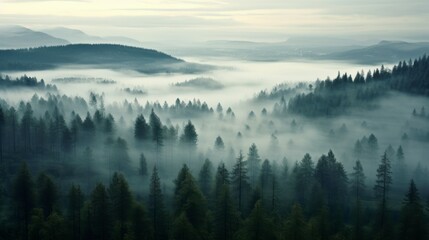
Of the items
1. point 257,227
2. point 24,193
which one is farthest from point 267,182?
point 24,193

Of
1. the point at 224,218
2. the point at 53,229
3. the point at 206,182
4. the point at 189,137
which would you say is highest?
the point at 189,137

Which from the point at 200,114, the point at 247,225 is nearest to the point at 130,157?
the point at 247,225

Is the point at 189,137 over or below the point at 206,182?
over

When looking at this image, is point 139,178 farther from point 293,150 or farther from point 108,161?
point 293,150

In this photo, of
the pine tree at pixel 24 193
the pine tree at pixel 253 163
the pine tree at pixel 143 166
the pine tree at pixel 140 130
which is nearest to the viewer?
the pine tree at pixel 24 193

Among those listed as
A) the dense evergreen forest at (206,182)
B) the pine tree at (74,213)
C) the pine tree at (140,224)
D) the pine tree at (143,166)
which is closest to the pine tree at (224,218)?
the dense evergreen forest at (206,182)

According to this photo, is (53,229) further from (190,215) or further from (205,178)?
(205,178)

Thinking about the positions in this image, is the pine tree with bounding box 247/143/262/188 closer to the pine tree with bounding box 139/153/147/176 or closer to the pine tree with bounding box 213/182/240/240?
the pine tree with bounding box 139/153/147/176

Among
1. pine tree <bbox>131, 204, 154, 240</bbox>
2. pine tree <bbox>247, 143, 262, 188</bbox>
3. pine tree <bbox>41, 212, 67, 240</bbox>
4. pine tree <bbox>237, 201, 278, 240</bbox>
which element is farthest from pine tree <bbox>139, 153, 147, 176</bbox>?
pine tree <bbox>237, 201, 278, 240</bbox>

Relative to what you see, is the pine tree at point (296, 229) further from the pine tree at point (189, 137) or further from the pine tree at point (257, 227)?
the pine tree at point (189, 137)
